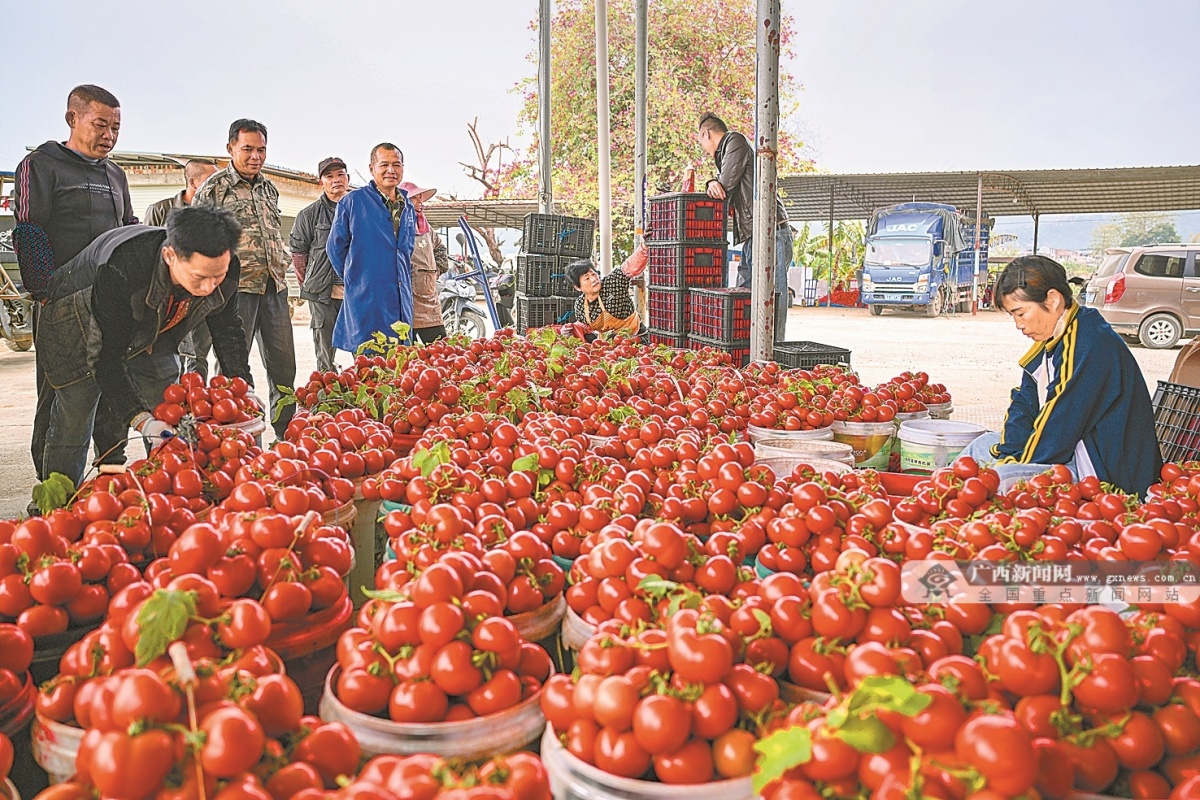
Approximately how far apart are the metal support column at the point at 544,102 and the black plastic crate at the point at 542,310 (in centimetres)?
139

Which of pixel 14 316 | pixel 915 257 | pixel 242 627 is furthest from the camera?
pixel 915 257

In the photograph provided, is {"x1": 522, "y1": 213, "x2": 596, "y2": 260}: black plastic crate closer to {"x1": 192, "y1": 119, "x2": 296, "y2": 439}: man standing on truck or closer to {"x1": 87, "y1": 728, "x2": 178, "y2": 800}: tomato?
{"x1": 192, "y1": 119, "x2": 296, "y2": 439}: man standing on truck

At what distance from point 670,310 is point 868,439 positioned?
3704mm

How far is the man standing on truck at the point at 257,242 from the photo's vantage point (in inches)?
205

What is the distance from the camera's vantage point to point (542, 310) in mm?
9648

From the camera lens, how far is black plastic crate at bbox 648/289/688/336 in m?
7.18

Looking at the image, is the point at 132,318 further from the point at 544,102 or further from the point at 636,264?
the point at 544,102

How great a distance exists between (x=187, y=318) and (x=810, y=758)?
343 centimetres

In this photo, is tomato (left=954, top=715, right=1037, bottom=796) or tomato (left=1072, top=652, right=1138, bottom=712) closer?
tomato (left=954, top=715, right=1037, bottom=796)

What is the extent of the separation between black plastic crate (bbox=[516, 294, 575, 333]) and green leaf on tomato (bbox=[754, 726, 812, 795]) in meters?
8.51

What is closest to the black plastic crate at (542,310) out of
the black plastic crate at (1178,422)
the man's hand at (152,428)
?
the black plastic crate at (1178,422)

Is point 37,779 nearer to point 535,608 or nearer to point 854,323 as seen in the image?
point 535,608

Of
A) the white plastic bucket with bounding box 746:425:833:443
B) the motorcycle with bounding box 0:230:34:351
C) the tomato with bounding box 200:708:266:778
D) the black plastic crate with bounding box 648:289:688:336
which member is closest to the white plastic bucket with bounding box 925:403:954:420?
the white plastic bucket with bounding box 746:425:833:443

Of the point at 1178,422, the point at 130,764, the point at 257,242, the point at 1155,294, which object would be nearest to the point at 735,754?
the point at 130,764
